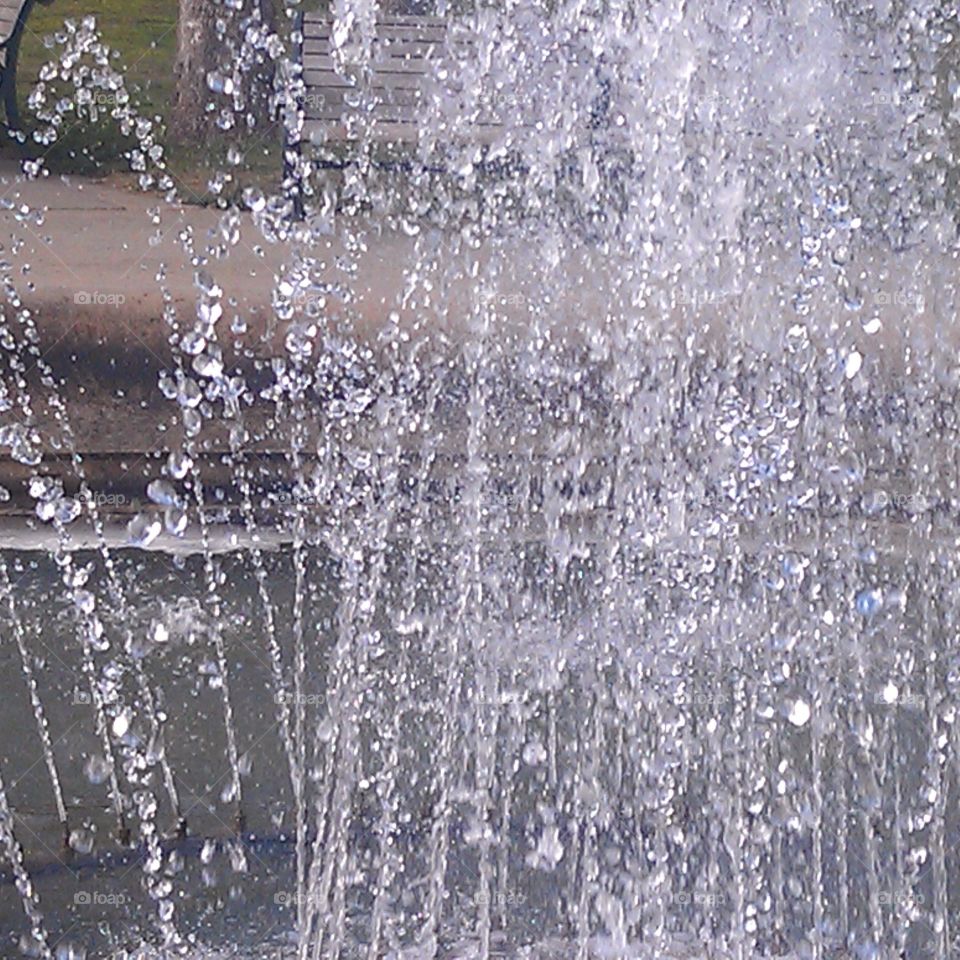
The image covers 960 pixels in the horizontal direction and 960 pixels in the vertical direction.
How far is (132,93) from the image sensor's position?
6.31m

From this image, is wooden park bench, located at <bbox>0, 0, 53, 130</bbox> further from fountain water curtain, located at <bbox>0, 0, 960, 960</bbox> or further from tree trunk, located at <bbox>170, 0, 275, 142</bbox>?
tree trunk, located at <bbox>170, 0, 275, 142</bbox>

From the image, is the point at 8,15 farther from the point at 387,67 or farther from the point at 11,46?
the point at 387,67

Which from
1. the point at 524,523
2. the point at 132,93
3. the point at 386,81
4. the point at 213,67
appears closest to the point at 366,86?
the point at 386,81

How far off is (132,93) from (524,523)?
2381 mm

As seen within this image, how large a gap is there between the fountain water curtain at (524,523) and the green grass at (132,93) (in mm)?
62

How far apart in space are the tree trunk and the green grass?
0.09 meters

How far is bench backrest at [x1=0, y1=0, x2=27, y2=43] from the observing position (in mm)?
5984

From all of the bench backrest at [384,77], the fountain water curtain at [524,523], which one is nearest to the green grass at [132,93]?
the fountain water curtain at [524,523]

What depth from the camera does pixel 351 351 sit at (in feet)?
16.8

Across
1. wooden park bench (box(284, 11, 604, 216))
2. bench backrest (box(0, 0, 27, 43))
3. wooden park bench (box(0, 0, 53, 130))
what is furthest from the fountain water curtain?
bench backrest (box(0, 0, 27, 43))

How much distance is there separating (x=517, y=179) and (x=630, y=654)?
6.99ft

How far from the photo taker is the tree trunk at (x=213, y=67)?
19.7ft

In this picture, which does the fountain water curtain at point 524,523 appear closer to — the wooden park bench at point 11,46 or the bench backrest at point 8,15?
the wooden park bench at point 11,46

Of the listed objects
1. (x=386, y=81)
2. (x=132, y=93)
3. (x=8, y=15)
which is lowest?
(x=132, y=93)
